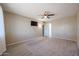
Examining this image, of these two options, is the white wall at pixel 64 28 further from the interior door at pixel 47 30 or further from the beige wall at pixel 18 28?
the beige wall at pixel 18 28

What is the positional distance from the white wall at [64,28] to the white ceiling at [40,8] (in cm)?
11

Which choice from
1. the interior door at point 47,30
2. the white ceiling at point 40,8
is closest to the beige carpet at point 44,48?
the interior door at point 47,30

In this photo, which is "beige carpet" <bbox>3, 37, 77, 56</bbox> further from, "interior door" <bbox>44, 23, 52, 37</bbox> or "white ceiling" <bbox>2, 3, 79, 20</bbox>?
"white ceiling" <bbox>2, 3, 79, 20</bbox>

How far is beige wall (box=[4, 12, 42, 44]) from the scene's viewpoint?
1.48 meters

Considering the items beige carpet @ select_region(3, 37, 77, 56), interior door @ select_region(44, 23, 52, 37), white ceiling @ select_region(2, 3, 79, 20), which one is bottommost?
beige carpet @ select_region(3, 37, 77, 56)

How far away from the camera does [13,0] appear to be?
54.0 inches

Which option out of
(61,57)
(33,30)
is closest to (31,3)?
(33,30)

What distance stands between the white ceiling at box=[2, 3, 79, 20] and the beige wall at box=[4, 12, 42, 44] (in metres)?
0.12

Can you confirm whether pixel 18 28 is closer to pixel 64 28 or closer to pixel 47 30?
pixel 47 30

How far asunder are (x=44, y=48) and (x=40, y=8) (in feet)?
2.87

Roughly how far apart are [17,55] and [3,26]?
0.62 metres

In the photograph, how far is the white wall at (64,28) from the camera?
1.61 metres

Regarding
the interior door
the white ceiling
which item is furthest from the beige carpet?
the white ceiling

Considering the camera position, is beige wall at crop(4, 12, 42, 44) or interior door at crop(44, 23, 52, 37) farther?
interior door at crop(44, 23, 52, 37)
